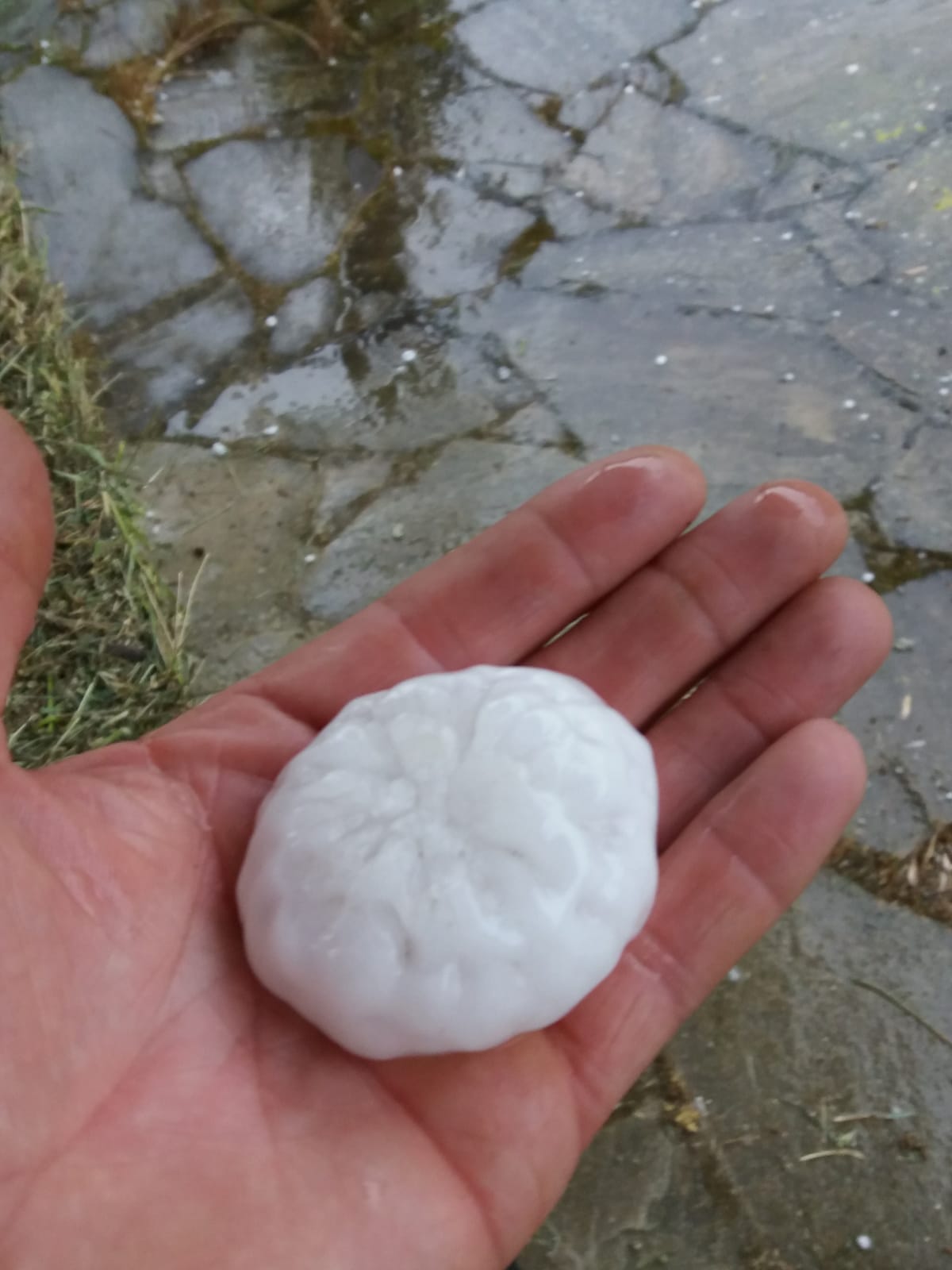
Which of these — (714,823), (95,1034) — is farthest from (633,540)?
(95,1034)

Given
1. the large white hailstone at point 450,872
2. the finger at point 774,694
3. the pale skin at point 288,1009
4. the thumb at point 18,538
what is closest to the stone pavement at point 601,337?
the pale skin at point 288,1009

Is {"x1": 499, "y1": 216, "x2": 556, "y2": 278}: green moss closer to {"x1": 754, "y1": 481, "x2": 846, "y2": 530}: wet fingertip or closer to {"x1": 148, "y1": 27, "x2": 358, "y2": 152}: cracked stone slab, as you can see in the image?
{"x1": 148, "y1": 27, "x2": 358, "y2": 152}: cracked stone slab

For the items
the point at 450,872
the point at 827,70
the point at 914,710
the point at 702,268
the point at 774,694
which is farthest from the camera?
the point at 827,70

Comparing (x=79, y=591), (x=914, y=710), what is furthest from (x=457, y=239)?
(x=914, y=710)

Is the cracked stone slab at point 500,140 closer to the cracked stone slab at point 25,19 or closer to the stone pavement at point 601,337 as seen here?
the stone pavement at point 601,337

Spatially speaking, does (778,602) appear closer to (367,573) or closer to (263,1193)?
(367,573)

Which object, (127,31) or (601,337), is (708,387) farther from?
(127,31)

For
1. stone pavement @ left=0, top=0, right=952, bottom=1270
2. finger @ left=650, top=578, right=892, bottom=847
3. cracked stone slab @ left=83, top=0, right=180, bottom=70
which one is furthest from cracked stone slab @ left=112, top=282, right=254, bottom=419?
finger @ left=650, top=578, right=892, bottom=847
